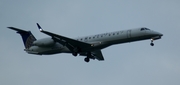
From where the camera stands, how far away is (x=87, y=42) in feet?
95.5

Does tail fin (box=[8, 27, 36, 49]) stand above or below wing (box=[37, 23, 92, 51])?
above

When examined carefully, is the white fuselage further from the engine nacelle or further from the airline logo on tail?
the airline logo on tail

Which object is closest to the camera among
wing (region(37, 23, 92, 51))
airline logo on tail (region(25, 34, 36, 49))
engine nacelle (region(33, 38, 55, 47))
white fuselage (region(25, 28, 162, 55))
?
white fuselage (region(25, 28, 162, 55))

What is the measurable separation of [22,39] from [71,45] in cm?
697

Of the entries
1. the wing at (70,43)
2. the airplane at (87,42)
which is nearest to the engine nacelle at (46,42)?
the airplane at (87,42)

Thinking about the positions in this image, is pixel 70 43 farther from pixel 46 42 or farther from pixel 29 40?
pixel 29 40

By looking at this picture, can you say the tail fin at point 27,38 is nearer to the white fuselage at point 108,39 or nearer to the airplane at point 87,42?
the airplane at point 87,42

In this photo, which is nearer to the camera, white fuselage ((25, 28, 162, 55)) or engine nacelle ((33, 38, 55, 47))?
white fuselage ((25, 28, 162, 55))

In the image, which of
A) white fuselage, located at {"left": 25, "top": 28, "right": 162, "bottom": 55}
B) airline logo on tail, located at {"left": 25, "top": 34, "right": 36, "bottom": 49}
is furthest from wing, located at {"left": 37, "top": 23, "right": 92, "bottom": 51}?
airline logo on tail, located at {"left": 25, "top": 34, "right": 36, "bottom": 49}

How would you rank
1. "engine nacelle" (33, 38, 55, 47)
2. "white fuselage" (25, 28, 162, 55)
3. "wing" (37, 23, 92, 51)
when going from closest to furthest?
"white fuselage" (25, 28, 162, 55), "wing" (37, 23, 92, 51), "engine nacelle" (33, 38, 55, 47)

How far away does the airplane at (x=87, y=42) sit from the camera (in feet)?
89.5

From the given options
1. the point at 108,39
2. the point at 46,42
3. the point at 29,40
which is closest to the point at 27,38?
the point at 29,40

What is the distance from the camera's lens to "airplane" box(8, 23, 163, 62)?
27.3 meters

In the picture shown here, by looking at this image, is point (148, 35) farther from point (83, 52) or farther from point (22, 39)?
point (22, 39)
